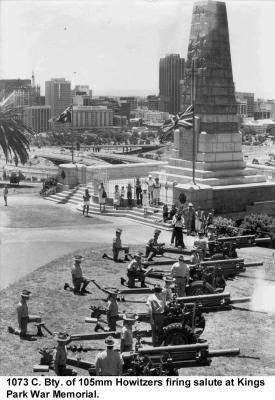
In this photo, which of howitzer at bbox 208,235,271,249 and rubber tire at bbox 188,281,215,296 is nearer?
rubber tire at bbox 188,281,215,296

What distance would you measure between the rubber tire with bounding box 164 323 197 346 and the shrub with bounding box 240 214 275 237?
502 inches

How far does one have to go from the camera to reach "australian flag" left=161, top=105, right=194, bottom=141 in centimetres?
3381

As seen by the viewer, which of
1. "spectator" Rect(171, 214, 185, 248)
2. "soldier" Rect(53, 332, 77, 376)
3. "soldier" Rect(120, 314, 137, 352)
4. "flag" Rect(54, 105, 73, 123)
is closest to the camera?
"soldier" Rect(53, 332, 77, 376)

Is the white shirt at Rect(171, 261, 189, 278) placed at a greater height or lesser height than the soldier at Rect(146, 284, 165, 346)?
greater

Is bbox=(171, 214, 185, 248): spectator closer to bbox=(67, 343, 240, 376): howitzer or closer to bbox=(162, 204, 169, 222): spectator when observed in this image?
bbox=(162, 204, 169, 222): spectator

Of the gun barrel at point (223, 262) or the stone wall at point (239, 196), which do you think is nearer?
the gun barrel at point (223, 262)

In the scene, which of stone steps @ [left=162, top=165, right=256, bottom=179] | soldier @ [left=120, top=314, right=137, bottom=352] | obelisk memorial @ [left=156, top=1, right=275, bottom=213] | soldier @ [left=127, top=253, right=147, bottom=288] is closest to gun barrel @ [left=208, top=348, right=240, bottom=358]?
soldier @ [left=120, top=314, right=137, bottom=352]

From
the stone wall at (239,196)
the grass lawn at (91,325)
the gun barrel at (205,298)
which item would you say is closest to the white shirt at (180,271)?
the grass lawn at (91,325)

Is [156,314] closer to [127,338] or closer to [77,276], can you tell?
[127,338]

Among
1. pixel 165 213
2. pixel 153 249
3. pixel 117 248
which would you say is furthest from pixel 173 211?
pixel 153 249

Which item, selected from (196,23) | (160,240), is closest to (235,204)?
(160,240)

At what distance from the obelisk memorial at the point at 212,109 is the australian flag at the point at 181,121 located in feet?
3.46

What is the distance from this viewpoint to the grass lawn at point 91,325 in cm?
1483

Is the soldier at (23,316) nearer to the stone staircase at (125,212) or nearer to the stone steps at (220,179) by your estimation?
the stone staircase at (125,212)
